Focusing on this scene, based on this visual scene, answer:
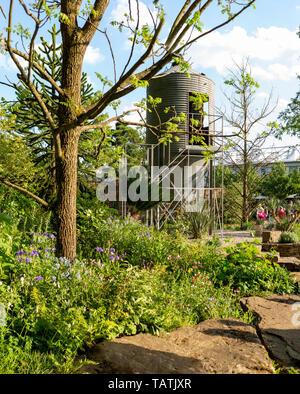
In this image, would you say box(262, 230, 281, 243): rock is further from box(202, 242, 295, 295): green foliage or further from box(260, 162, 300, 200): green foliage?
box(260, 162, 300, 200): green foliage

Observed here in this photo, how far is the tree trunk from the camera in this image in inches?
205

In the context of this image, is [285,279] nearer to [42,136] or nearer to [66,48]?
[66,48]

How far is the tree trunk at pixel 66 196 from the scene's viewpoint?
17.1ft

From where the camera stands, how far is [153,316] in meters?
3.76

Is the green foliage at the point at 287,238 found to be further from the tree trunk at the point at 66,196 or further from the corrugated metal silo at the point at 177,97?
the tree trunk at the point at 66,196

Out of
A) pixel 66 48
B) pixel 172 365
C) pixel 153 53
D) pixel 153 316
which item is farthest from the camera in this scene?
pixel 66 48

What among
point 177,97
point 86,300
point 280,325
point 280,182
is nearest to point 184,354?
point 86,300

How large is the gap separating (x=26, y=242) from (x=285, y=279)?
4.26 meters

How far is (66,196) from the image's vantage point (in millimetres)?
5223

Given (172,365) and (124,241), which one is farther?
(124,241)

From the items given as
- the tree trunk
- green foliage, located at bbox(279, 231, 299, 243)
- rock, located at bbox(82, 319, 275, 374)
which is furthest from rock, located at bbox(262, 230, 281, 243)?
rock, located at bbox(82, 319, 275, 374)

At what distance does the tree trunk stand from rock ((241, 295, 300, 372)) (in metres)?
2.63

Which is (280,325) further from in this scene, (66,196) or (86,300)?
(66,196)
